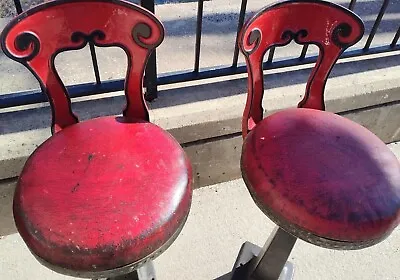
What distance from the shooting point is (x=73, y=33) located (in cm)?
138

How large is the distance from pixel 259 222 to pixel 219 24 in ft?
4.05

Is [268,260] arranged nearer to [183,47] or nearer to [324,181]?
[324,181]

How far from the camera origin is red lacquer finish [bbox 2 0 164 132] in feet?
4.22

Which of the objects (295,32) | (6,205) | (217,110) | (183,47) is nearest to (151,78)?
(217,110)

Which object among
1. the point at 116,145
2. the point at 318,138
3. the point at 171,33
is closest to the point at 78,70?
the point at 171,33

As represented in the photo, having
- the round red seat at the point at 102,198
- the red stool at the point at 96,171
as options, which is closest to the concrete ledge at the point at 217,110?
the red stool at the point at 96,171

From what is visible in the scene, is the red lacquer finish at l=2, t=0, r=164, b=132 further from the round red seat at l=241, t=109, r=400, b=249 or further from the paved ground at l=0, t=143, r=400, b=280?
the paved ground at l=0, t=143, r=400, b=280

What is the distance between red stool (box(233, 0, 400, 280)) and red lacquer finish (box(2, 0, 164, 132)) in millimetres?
326

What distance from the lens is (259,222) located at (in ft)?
7.22

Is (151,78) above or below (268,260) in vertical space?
above

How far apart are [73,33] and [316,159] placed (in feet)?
2.77

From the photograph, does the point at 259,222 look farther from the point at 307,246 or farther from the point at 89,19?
the point at 89,19

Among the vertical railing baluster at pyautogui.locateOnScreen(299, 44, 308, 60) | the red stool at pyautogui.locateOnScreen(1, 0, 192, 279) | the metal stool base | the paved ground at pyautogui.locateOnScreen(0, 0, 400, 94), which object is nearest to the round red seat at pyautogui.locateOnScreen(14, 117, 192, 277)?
the red stool at pyautogui.locateOnScreen(1, 0, 192, 279)

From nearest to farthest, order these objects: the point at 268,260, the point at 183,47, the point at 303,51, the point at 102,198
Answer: the point at 102,198, the point at 268,260, the point at 303,51, the point at 183,47
